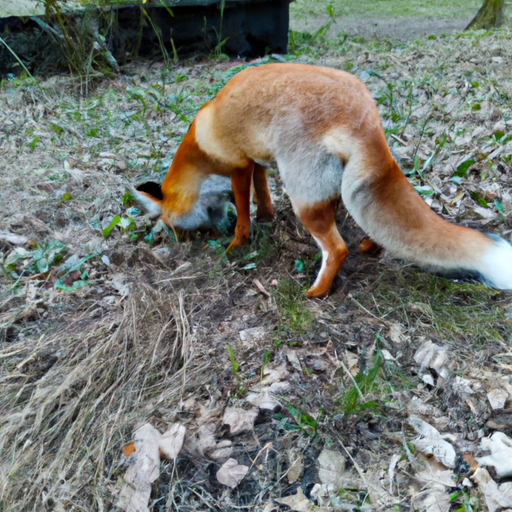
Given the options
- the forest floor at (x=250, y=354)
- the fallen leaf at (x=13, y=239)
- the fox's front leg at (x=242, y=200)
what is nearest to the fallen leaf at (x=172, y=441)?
the forest floor at (x=250, y=354)

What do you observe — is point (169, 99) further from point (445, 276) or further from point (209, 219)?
point (445, 276)

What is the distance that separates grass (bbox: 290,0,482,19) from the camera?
10359 millimetres

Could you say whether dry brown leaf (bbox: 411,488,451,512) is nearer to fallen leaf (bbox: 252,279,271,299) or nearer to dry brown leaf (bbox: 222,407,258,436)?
dry brown leaf (bbox: 222,407,258,436)

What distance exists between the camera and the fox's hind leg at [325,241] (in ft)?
10.4

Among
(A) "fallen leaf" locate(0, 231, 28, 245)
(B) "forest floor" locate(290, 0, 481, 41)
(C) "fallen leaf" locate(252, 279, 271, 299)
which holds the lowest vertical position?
(A) "fallen leaf" locate(0, 231, 28, 245)

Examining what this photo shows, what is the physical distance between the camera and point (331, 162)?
2971 mm

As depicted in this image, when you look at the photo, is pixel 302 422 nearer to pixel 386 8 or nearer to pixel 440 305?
pixel 440 305

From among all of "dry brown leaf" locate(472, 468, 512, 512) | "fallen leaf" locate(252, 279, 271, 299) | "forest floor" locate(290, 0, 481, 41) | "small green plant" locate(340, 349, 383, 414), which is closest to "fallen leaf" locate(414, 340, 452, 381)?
"small green plant" locate(340, 349, 383, 414)

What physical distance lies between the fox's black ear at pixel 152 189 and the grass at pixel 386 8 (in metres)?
8.25

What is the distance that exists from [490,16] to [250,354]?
8339 millimetres

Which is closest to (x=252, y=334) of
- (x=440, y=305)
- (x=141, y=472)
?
(x=141, y=472)

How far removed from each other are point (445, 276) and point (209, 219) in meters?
1.94

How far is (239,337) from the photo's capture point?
2.89m

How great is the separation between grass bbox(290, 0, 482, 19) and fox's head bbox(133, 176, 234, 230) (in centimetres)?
803
